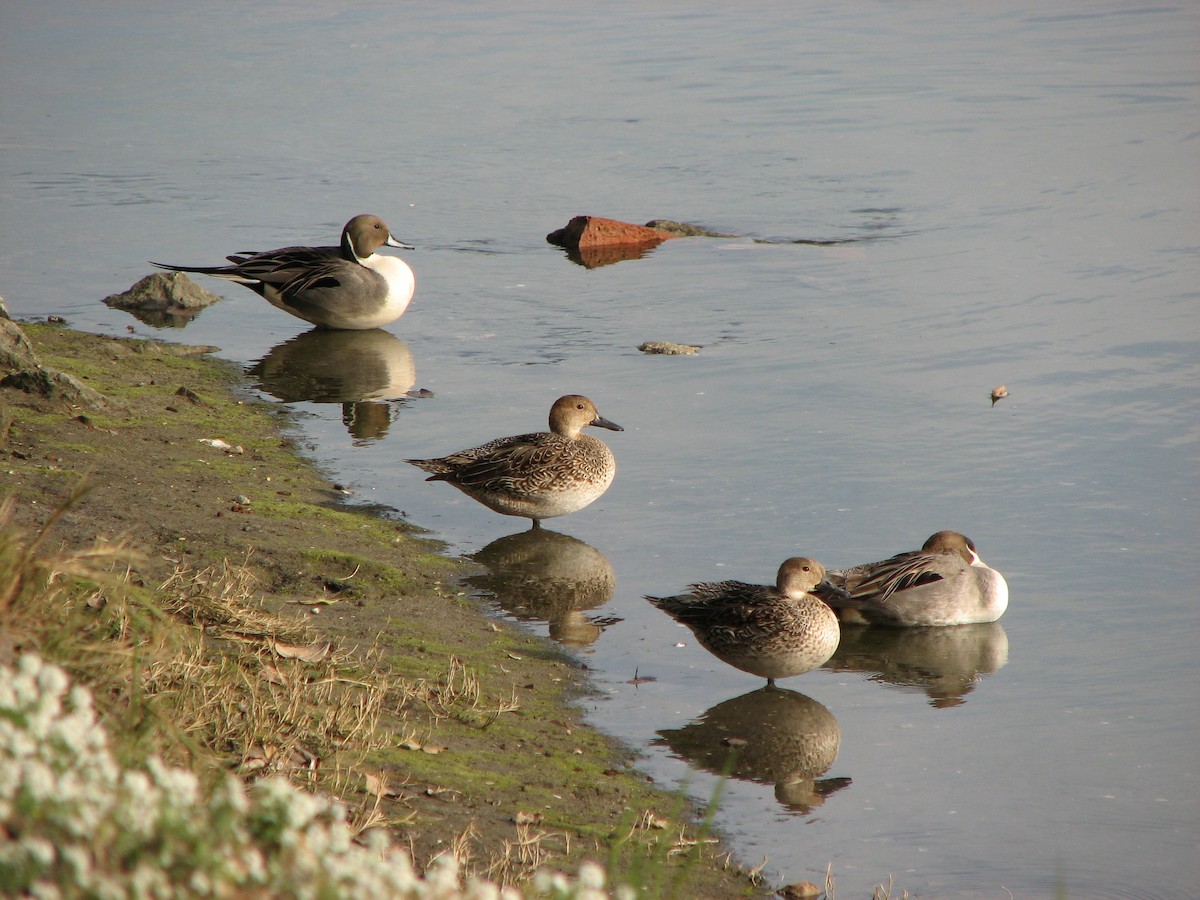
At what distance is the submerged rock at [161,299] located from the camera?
13211 millimetres

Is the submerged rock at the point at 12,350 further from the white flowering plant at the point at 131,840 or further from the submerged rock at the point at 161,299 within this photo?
the white flowering plant at the point at 131,840

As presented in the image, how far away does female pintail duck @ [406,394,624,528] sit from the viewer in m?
8.34

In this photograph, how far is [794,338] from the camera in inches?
493

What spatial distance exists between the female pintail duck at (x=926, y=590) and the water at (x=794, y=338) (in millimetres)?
163

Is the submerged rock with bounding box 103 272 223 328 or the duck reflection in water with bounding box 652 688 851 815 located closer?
the duck reflection in water with bounding box 652 688 851 815

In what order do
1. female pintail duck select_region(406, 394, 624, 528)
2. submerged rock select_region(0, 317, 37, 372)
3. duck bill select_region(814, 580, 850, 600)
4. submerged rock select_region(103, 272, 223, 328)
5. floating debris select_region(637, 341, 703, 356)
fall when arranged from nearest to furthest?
duck bill select_region(814, 580, 850, 600)
female pintail duck select_region(406, 394, 624, 528)
submerged rock select_region(0, 317, 37, 372)
floating debris select_region(637, 341, 703, 356)
submerged rock select_region(103, 272, 223, 328)

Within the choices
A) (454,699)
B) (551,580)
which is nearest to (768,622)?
(454,699)

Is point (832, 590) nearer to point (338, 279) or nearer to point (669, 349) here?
point (669, 349)

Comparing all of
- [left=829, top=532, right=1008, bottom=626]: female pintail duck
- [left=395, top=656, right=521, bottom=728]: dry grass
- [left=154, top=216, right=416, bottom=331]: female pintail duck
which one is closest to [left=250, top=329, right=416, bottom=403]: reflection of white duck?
[left=154, top=216, right=416, bottom=331]: female pintail duck

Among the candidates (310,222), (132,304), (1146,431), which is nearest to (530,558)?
(1146,431)

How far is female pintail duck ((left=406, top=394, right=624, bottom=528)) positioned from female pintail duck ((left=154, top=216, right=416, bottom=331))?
440cm

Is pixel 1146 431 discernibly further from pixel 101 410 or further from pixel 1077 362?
pixel 101 410

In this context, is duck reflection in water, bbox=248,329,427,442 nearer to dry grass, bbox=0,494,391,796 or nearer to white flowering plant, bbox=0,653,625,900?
dry grass, bbox=0,494,391,796

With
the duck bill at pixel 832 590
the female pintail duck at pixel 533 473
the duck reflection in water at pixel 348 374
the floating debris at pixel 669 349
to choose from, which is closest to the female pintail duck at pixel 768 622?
the duck bill at pixel 832 590
